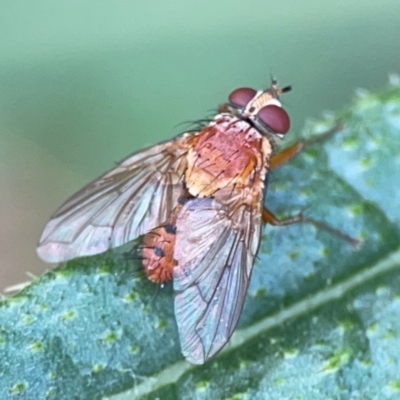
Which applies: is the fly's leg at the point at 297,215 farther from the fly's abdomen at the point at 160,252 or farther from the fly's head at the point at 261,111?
the fly's abdomen at the point at 160,252

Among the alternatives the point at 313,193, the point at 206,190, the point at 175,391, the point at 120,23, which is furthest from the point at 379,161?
the point at 120,23

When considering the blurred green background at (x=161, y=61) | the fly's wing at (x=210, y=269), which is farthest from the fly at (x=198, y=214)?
the blurred green background at (x=161, y=61)

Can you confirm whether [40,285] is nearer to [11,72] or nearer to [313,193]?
[313,193]

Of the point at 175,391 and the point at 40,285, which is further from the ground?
the point at 40,285

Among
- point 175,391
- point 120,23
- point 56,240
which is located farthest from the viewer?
point 120,23

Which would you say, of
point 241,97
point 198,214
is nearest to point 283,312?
point 198,214

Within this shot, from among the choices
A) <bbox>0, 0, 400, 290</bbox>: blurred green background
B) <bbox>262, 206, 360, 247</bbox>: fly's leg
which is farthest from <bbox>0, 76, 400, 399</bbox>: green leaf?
<bbox>0, 0, 400, 290</bbox>: blurred green background

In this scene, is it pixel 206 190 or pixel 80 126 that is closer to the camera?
pixel 206 190
